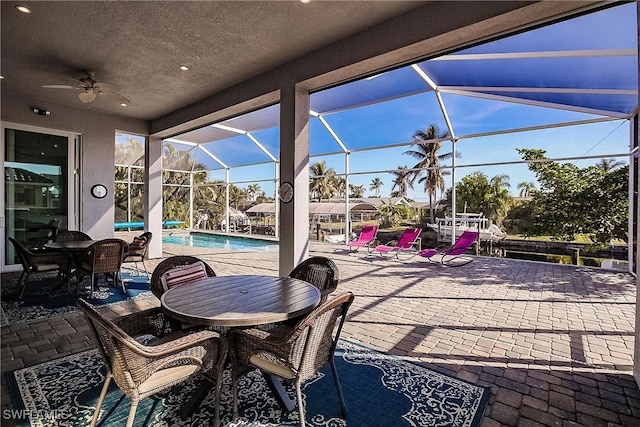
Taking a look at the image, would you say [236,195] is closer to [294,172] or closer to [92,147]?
[92,147]

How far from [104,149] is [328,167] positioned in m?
16.6

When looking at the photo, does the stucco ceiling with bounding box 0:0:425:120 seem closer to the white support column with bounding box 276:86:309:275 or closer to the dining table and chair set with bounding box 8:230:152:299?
the white support column with bounding box 276:86:309:275

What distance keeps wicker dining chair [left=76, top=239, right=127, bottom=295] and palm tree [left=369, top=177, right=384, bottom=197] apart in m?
20.3

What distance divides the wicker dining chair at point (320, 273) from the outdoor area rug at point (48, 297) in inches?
118

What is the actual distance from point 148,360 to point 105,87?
179 inches

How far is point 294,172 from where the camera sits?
180 inches

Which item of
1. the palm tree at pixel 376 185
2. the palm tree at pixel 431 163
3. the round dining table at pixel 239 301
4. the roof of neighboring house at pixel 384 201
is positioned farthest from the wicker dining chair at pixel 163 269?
the palm tree at pixel 376 185

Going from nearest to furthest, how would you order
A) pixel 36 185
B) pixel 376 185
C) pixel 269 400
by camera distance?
pixel 269 400 → pixel 36 185 → pixel 376 185

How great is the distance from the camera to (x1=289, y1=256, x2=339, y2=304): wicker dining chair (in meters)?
2.92

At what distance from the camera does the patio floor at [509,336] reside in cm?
227

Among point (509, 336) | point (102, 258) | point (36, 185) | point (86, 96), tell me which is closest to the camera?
point (509, 336)

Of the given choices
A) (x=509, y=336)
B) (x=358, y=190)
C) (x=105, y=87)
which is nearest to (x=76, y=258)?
(x=105, y=87)

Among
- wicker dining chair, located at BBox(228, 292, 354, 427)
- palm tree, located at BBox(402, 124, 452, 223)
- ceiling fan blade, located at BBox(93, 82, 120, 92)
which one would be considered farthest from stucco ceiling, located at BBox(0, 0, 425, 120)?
palm tree, located at BBox(402, 124, 452, 223)

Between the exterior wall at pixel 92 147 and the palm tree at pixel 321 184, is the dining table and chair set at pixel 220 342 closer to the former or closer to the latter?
the exterior wall at pixel 92 147
